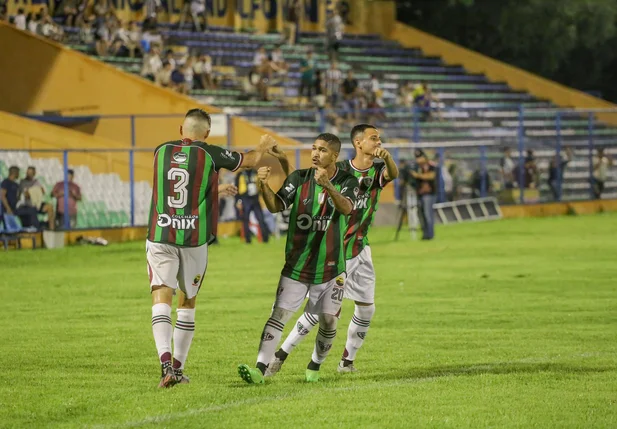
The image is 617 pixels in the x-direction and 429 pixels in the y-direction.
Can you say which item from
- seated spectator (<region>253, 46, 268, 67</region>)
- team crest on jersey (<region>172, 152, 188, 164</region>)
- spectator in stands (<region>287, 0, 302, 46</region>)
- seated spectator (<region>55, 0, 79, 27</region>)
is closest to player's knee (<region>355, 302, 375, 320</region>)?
team crest on jersey (<region>172, 152, 188, 164</region>)

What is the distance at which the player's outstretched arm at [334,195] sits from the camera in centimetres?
972

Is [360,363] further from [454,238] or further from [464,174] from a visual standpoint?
[464,174]

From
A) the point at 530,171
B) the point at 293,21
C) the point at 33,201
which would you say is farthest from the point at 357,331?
the point at 293,21

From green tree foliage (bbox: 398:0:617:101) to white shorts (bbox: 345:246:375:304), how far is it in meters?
41.7

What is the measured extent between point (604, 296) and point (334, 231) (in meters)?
8.06

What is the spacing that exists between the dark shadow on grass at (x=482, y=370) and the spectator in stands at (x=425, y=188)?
17512 mm

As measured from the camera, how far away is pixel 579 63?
55125mm

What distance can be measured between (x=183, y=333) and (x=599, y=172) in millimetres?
32368

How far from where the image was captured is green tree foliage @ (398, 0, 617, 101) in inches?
2026

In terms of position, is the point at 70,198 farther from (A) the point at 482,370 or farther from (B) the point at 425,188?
(A) the point at 482,370

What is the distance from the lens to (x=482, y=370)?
35.9ft

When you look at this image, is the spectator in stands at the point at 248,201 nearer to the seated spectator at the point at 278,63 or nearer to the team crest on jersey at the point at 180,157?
the seated spectator at the point at 278,63

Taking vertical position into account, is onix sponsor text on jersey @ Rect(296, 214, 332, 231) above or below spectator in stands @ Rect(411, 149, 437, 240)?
above

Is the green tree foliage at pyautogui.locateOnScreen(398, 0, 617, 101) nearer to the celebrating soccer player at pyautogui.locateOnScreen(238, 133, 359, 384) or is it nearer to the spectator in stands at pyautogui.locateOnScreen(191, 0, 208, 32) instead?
the spectator in stands at pyautogui.locateOnScreen(191, 0, 208, 32)
